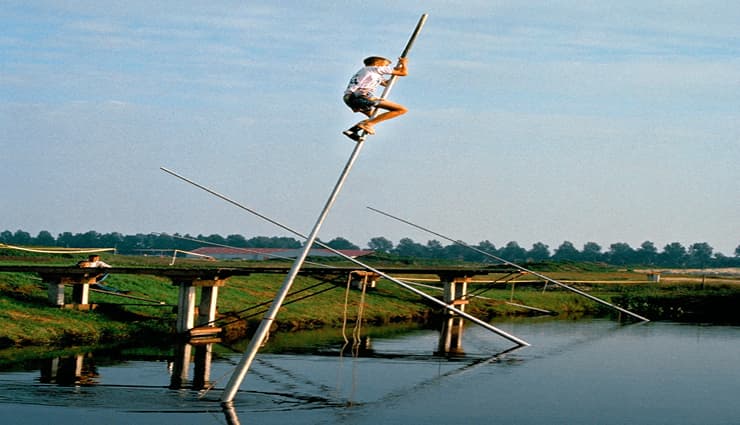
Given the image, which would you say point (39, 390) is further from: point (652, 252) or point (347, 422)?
point (652, 252)

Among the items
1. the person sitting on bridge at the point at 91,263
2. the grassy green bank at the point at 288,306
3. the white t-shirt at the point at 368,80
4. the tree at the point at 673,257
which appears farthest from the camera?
the tree at the point at 673,257

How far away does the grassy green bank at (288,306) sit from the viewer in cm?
2450

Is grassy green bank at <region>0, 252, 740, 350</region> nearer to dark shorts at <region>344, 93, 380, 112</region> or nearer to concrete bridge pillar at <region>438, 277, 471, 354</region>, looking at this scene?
concrete bridge pillar at <region>438, 277, 471, 354</region>

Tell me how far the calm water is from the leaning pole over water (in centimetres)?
54

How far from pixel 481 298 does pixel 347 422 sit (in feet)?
86.5

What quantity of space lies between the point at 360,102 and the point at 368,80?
1.18 feet

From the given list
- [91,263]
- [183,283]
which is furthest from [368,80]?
[91,263]

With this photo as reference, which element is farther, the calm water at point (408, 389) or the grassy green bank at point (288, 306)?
the grassy green bank at point (288, 306)

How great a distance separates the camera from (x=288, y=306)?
32.3 metres

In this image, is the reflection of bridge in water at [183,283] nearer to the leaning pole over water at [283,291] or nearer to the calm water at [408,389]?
the calm water at [408,389]

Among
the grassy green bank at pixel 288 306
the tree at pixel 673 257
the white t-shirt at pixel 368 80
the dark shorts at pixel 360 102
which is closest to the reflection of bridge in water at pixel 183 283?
the grassy green bank at pixel 288 306

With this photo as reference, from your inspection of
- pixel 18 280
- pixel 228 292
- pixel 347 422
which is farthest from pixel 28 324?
pixel 347 422

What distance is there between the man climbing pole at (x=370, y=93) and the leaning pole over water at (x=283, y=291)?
0.19m

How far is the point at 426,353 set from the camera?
25203 mm
